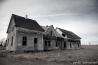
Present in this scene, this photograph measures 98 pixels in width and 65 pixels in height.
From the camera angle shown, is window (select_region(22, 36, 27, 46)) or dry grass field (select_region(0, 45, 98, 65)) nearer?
dry grass field (select_region(0, 45, 98, 65))

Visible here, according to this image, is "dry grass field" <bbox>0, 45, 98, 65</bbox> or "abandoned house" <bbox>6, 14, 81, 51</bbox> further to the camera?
"abandoned house" <bbox>6, 14, 81, 51</bbox>

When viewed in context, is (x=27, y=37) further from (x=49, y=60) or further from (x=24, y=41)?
(x=49, y=60)

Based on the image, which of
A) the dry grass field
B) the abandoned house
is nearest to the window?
the abandoned house

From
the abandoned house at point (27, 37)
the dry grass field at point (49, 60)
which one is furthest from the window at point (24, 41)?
the dry grass field at point (49, 60)

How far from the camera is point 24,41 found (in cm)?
1820

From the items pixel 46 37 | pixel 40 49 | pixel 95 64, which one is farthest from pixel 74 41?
pixel 95 64

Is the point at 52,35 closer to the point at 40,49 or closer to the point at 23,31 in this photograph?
the point at 40,49

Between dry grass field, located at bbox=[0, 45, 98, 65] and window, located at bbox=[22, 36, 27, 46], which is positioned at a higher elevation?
window, located at bbox=[22, 36, 27, 46]

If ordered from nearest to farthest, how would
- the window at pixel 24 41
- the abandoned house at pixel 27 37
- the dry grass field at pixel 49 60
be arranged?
the dry grass field at pixel 49 60
the abandoned house at pixel 27 37
the window at pixel 24 41

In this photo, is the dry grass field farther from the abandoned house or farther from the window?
the window

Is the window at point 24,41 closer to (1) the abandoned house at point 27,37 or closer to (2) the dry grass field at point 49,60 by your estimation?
(1) the abandoned house at point 27,37

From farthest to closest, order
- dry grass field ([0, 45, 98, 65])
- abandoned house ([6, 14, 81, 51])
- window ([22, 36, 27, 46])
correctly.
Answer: window ([22, 36, 27, 46]) → abandoned house ([6, 14, 81, 51]) → dry grass field ([0, 45, 98, 65])

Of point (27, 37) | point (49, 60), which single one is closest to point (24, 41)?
Result: point (27, 37)

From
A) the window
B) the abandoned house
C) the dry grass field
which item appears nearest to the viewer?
the dry grass field
